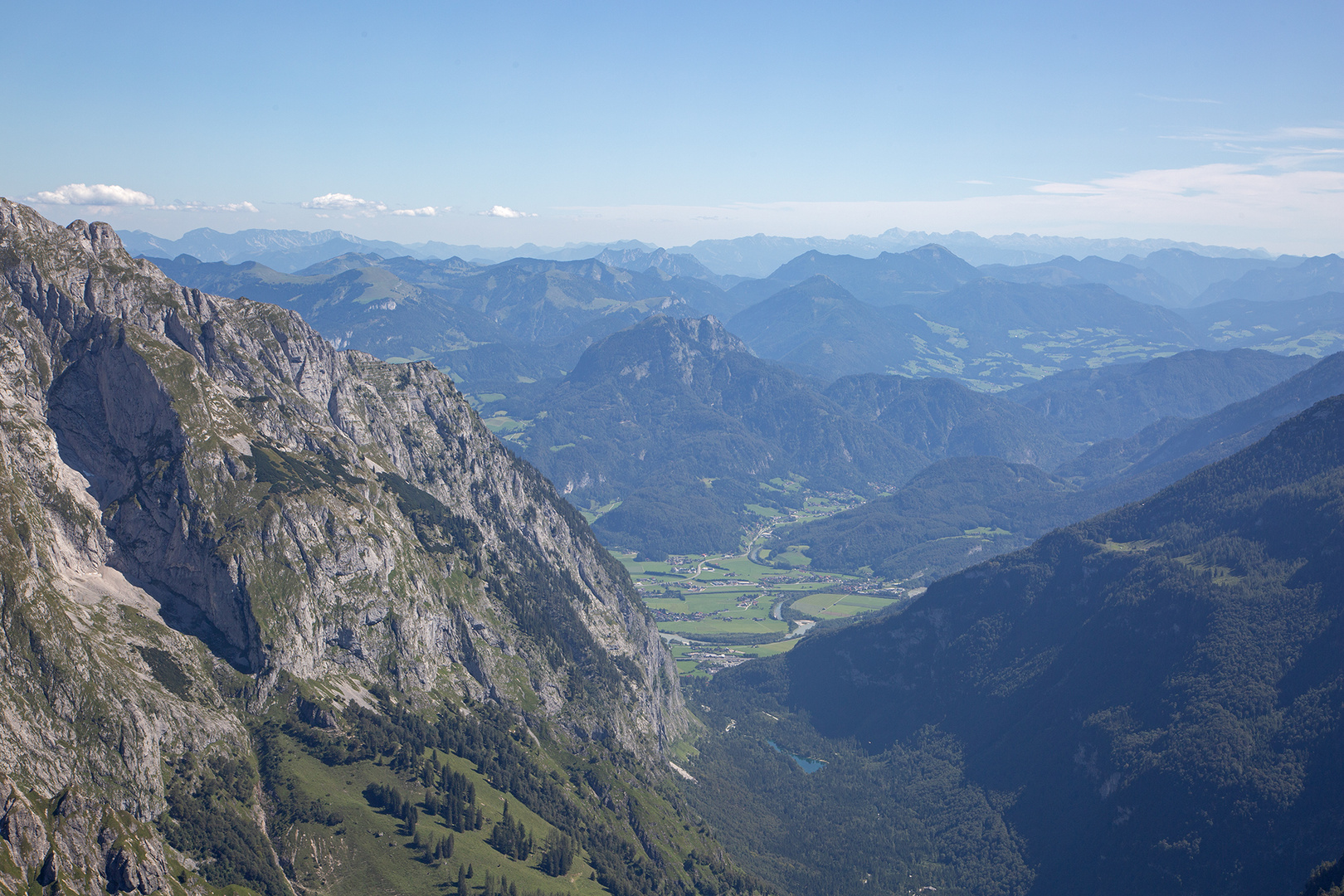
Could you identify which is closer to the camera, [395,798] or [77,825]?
[77,825]

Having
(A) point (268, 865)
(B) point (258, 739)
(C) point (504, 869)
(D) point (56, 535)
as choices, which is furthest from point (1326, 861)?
(D) point (56, 535)

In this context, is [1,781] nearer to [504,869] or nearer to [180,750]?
[180,750]

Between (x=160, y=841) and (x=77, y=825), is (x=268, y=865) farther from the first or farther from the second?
(x=77, y=825)

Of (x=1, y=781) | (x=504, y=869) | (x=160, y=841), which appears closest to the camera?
(x=1, y=781)

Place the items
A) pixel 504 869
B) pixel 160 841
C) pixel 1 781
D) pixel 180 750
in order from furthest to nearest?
pixel 504 869, pixel 180 750, pixel 160 841, pixel 1 781

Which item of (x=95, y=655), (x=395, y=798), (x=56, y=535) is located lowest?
(x=395, y=798)

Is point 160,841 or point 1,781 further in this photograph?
point 160,841

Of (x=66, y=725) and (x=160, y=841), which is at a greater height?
(x=66, y=725)

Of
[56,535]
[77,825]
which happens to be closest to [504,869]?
[77,825]

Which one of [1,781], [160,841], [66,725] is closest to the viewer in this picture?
[1,781]

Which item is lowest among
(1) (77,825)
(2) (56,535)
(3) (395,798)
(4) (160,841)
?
(3) (395,798)
